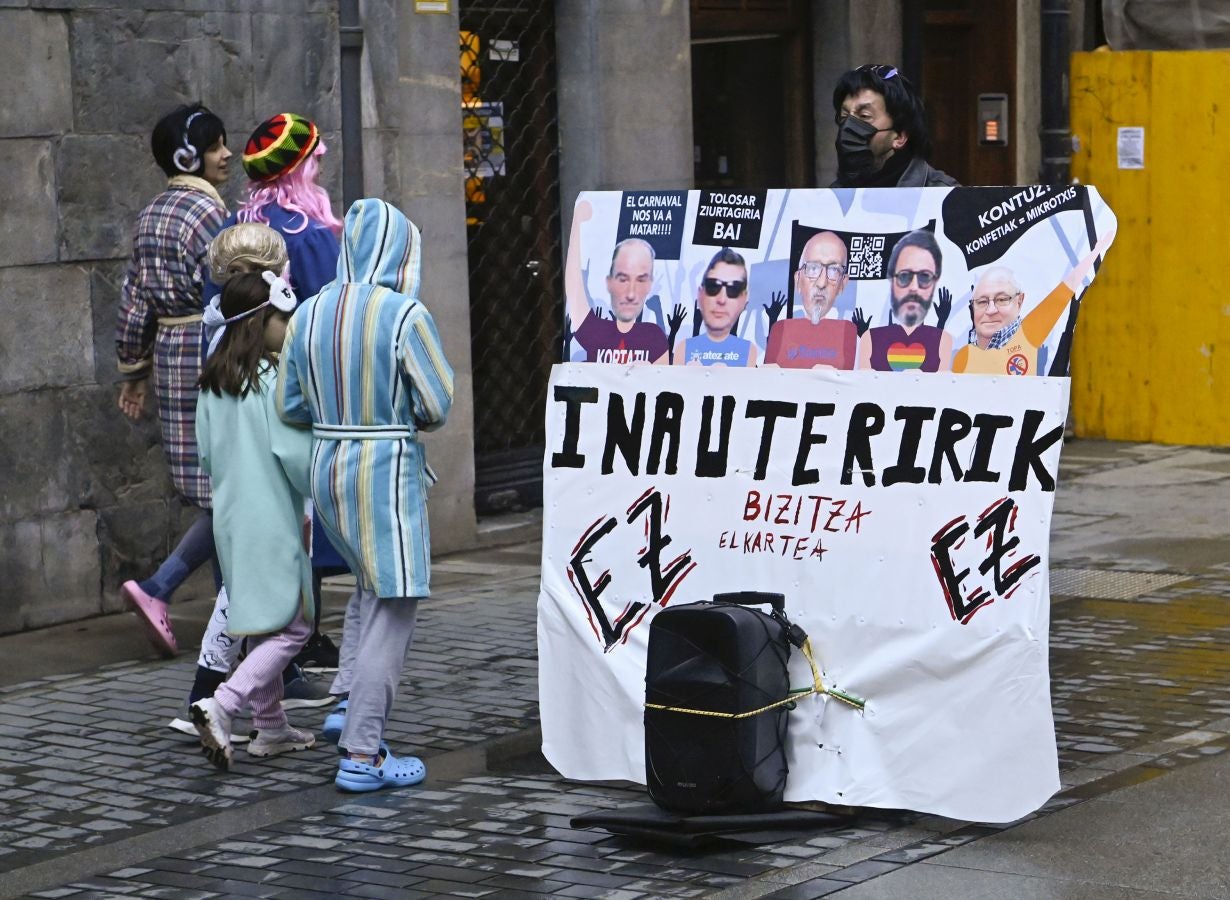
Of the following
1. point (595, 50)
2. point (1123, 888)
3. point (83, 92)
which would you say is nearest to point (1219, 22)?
point (595, 50)

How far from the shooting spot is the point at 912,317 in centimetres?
607

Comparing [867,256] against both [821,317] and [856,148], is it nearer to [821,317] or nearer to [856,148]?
[821,317]

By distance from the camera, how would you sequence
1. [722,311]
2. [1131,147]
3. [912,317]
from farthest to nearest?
[1131,147], [722,311], [912,317]

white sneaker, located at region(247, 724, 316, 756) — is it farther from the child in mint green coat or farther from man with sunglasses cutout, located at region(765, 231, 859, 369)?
man with sunglasses cutout, located at region(765, 231, 859, 369)

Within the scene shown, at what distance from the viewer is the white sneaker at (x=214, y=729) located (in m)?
6.80

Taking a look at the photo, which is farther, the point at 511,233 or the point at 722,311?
the point at 511,233

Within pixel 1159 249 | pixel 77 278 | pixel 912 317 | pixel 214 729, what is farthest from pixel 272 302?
pixel 1159 249

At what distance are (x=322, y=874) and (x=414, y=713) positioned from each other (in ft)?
6.16

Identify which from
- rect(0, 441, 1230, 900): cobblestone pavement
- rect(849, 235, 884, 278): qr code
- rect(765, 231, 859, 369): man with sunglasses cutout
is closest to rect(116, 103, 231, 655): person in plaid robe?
rect(0, 441, 1230, 900): cobblestone pavement

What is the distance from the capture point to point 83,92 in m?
9.41

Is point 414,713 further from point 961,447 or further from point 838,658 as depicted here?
point 961,447

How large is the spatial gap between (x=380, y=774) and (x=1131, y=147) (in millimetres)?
8783

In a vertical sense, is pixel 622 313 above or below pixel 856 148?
below

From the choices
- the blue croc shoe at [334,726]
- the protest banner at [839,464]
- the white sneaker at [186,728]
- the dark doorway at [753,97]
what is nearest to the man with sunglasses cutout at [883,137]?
the protest banner at [839,464]
